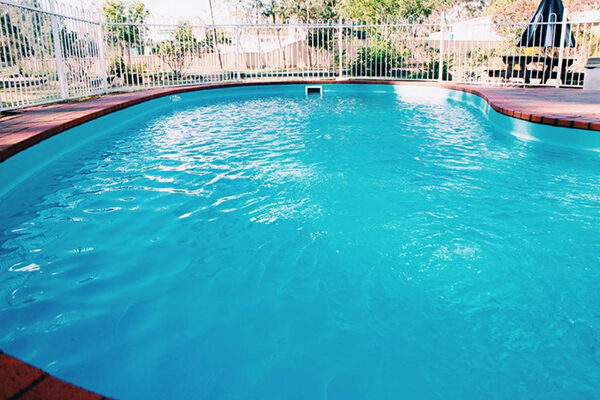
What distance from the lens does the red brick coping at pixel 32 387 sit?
1100mm

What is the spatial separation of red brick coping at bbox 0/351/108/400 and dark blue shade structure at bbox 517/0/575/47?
36.2ft

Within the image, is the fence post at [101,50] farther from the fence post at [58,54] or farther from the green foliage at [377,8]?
the green foliage at [377,8]

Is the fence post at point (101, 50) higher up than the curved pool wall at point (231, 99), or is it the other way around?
the fence post at point (101, 50)

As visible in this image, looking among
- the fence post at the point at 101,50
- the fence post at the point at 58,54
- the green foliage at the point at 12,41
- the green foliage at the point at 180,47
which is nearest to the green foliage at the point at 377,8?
the green foliage at the point at 180,47

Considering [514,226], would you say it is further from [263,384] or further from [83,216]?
[83,216]

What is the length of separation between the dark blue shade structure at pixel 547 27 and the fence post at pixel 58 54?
9.51 metres

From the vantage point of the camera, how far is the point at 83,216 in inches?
138

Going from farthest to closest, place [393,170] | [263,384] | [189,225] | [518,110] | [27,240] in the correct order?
[518,110]
[393,170]
[189,225]
[27,240]
[263,384]

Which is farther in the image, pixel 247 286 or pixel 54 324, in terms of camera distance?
pixel 247 286

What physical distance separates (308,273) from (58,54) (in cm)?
703

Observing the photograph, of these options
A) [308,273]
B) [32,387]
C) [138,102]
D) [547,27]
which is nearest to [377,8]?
[547,27]

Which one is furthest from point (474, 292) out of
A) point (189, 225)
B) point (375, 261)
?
point (189, 225)

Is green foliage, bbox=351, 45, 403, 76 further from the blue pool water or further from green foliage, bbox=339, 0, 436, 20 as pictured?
green foliage, bbox=339, 0, 436, 20

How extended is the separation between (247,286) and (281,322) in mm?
392
